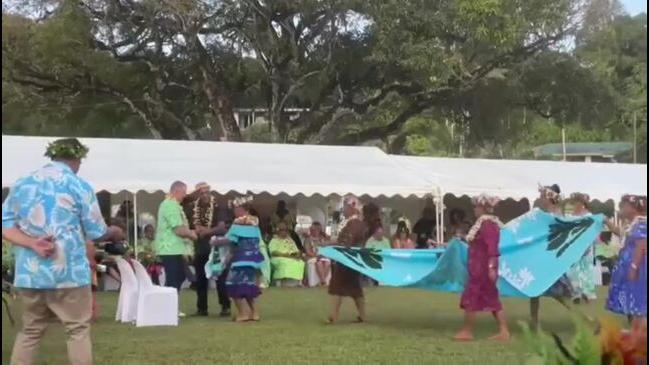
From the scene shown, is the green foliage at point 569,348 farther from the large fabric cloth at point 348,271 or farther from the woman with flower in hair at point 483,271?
the large fabric cloth at point 348,271

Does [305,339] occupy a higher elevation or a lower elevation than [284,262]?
Answer: lower

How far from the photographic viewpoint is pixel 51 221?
219 inches

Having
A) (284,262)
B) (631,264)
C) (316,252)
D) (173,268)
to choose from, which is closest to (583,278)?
(631,264)

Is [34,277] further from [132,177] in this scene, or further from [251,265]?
[132,177]

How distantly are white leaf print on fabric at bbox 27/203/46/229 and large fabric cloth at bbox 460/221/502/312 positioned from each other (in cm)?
449

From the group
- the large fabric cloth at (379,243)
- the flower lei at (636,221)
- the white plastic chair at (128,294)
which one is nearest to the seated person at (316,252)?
the large fabric cloth at (379,243)

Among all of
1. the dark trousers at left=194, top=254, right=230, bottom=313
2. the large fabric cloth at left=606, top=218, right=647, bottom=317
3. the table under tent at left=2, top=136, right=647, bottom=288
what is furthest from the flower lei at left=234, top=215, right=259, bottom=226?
the table under tent at left=2, top=136, right=647, bottom=288

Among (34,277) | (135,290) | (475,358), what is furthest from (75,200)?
(135,290)

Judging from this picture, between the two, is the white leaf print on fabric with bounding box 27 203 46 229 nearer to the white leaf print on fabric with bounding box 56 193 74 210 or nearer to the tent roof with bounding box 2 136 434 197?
the white leaf print on fabric with bounding box 56 193 74 210

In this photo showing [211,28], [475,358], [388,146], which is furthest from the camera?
[388,146]

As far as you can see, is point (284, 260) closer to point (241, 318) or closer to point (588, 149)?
point (241, 318)

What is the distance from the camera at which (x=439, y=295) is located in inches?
554

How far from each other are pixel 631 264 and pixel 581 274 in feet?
11.2

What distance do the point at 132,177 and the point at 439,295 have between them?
181 inches
